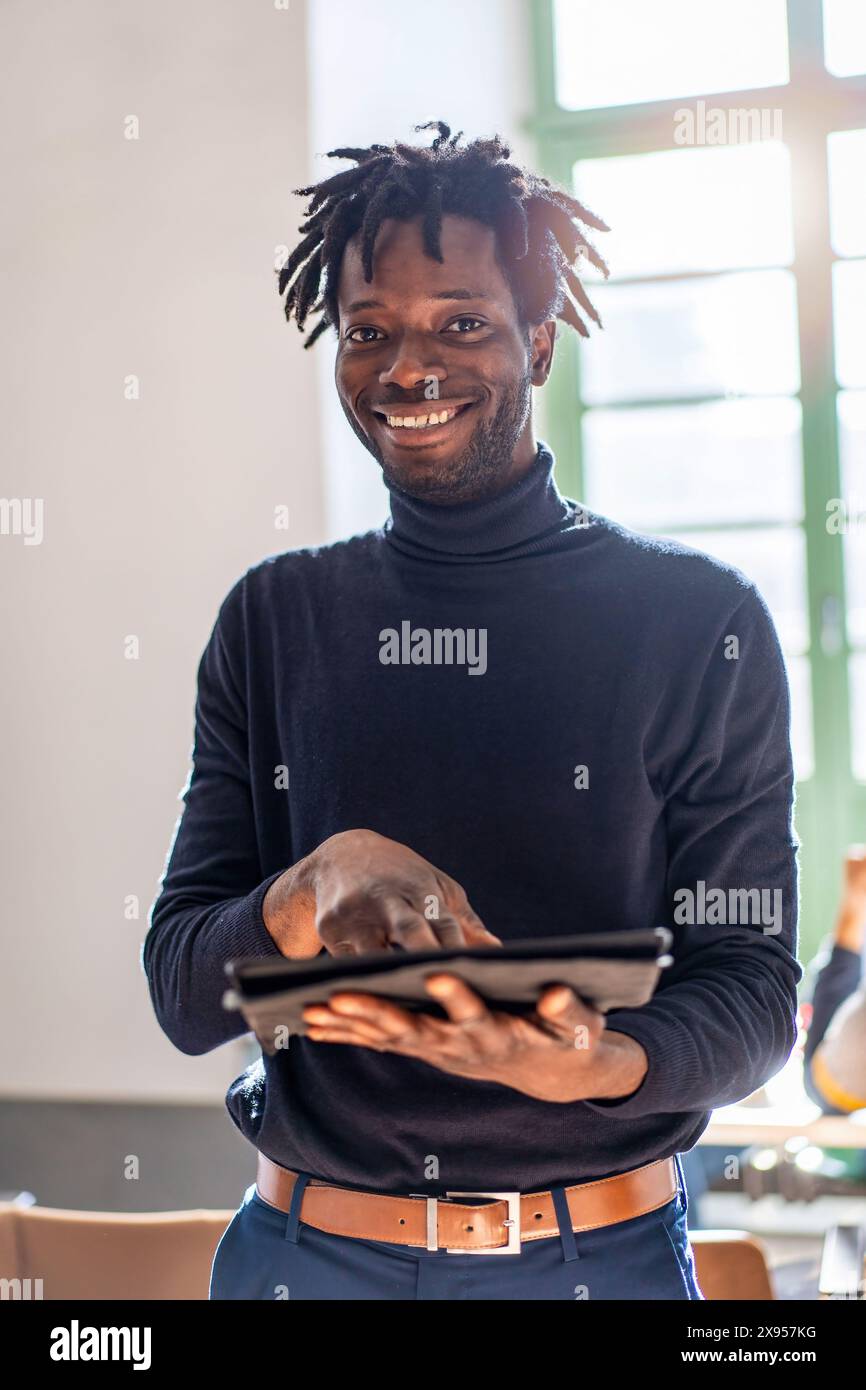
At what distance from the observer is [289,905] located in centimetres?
108

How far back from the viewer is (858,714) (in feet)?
11.3

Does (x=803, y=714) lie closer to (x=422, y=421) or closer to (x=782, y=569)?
(x=782, y=569)

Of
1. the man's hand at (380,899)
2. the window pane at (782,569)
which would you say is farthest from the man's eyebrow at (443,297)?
the window pane at (782,569)

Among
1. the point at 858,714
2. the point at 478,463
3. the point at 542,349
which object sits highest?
the point at 542,349

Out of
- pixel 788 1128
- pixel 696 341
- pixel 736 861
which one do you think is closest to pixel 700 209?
pixel 696 341

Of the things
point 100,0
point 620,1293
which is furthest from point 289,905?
point 100,0

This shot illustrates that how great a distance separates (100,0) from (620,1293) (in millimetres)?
2600

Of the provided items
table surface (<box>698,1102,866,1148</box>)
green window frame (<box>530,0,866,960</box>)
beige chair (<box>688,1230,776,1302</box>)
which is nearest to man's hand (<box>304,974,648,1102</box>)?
beige chair (<box>688,1230,776,1302</box>)

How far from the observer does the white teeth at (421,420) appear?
1.22 meters

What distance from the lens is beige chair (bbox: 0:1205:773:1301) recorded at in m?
1.63

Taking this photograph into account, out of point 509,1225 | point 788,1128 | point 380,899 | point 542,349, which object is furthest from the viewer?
point 788,1128

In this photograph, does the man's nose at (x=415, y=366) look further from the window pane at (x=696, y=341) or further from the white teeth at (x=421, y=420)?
the window pane at (x=696, y=341)

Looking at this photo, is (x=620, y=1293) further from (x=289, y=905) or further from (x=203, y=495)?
(x=203, y=495)

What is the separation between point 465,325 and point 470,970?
0.61 meters
